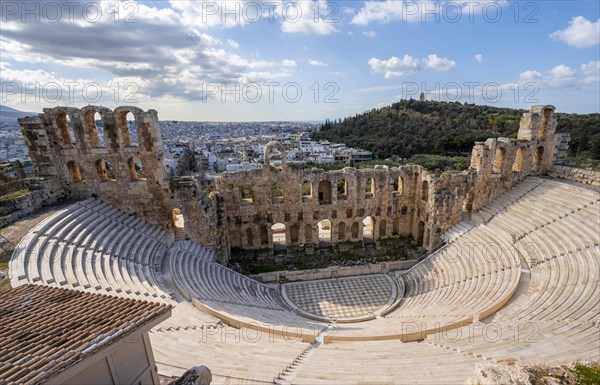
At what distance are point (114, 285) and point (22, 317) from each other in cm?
615

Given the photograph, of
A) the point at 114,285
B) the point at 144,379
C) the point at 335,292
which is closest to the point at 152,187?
the point at 114,285

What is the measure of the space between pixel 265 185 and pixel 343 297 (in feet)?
30.7

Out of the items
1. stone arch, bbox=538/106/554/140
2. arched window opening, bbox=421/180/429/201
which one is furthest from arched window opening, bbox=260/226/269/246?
stone arch, bbox=538/106/554/140

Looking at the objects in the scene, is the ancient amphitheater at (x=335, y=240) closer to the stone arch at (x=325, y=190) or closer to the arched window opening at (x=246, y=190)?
the stone arch at (x=325, y=190)

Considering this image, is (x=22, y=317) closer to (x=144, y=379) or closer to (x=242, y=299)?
(x=144, y=379)

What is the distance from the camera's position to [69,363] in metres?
4.80

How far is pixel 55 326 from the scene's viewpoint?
5.80 meters

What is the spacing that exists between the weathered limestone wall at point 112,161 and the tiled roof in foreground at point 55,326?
12054 millimetres

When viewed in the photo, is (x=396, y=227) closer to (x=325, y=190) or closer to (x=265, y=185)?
(x=325, y=190)

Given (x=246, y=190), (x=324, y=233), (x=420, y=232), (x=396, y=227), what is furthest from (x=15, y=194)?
(x=420, y=232)

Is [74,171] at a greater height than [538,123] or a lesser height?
lesser

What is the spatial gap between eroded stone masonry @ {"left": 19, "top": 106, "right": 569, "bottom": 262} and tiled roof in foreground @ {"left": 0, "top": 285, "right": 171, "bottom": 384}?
12.3 metres

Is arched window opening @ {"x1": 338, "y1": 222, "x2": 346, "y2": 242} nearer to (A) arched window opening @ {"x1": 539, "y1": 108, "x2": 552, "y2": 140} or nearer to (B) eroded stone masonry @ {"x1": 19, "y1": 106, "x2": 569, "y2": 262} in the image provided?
(B) eroded stone masonry @ {"x1": 19, "y1": 106, "x2": 569, "y2": 262}

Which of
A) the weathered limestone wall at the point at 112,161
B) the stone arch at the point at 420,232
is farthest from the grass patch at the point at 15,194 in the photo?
the stone arch at the point at 420,232
